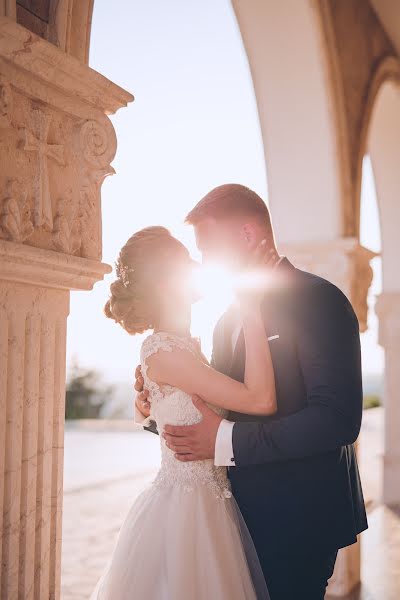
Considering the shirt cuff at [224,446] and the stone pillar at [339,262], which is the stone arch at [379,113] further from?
the shirt cuff at [224,446]

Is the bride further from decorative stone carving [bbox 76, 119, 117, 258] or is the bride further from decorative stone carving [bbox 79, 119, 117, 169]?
decorative stone carving [bbox 79, 119, 117, 169]

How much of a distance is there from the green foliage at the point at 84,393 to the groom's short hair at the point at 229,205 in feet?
57.4

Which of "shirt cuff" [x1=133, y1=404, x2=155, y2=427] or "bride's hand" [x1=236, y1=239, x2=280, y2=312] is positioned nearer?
"bride's hand" [x1=236, y1=239, x2=280, y2=312]

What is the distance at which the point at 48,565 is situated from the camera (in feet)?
6.99

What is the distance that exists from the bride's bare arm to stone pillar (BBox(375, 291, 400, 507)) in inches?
211

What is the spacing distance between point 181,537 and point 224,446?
332mm

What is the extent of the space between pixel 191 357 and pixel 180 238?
0.43 meters

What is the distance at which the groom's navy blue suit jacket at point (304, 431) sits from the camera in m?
1.96

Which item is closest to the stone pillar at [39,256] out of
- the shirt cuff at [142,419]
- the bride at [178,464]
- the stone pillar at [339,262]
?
the bride at [178,464]

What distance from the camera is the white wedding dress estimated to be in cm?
205

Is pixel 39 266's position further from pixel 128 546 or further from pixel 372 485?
pixel 372 485

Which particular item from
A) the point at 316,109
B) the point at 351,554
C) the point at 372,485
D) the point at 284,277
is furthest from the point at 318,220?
the point at 372,485

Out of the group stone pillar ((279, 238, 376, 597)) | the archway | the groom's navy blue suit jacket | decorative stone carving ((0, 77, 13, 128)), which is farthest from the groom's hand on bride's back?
the archway

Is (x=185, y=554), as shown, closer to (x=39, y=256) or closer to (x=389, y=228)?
(x=39, y=256)
